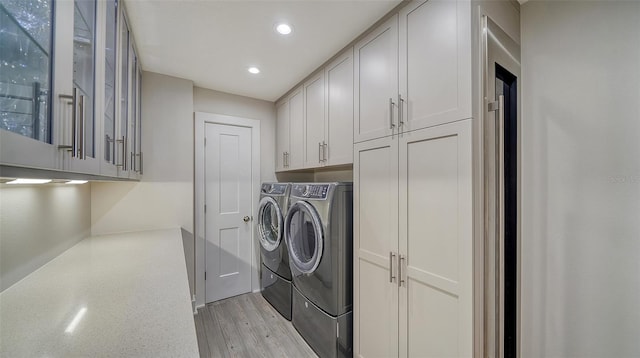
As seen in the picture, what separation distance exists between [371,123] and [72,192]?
215cm

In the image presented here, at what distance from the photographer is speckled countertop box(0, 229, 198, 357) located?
0.68 m

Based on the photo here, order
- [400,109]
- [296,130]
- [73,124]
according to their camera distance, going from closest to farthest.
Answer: [73,124]
[400,109]
[296,130]

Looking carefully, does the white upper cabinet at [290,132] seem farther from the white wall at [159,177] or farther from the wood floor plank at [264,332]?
the wood floor plank at [264,332]

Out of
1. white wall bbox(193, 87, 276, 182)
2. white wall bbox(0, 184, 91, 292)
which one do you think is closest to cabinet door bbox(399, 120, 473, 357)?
white wall bbox(0, 184, 91, 292)

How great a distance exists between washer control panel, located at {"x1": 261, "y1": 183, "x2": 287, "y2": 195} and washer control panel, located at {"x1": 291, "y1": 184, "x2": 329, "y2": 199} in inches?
8.0

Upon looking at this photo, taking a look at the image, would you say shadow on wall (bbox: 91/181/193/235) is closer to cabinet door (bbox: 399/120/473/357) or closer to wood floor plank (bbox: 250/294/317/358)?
wood floor plank (bbox: 250/294/317/358)

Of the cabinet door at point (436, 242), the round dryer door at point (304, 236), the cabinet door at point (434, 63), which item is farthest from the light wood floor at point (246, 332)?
the cabinet door at point (434, 63)

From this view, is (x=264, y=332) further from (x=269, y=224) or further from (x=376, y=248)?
(x=376, y=248)

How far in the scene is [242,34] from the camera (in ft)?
5.70

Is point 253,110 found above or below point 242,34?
below

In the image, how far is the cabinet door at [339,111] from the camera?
1882mm

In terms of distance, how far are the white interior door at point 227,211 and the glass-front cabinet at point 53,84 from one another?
1.79 meters

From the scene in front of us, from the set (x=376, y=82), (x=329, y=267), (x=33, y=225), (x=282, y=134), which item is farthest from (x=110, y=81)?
(x=282, y=134)

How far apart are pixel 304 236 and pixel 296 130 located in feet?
3.94
